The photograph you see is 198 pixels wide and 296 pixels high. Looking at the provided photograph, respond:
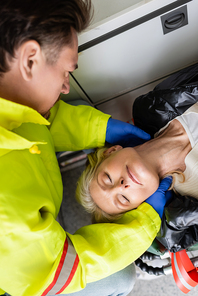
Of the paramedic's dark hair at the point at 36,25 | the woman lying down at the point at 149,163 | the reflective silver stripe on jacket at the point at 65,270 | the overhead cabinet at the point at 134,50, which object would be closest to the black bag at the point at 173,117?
the woman lying down at the point at 149,163

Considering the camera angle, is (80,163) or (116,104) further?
(80,163)

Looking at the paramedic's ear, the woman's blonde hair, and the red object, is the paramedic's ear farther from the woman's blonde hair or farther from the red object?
the red object

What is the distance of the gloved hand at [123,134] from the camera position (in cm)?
131

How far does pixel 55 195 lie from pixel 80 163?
89cm

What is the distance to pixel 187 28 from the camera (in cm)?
121

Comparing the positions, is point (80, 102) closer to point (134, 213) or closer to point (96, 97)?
point (96, 97)

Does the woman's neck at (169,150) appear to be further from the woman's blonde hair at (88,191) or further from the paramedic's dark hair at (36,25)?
the paramedic's dark hair at (36,25)

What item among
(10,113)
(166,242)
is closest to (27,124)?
(10,113)

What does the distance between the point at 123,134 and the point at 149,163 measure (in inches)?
9.5

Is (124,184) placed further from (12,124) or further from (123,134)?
(12,124)

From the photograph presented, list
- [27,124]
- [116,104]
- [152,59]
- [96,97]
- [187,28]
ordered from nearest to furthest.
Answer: [27,124]
[187,28]
[152,59]
[96,97]
[116,104]

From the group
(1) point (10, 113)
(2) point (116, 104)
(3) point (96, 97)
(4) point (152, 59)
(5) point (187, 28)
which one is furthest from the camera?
(2) point (116, 104)

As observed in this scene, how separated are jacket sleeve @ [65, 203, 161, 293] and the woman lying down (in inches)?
3.7

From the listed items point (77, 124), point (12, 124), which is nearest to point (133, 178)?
point (77, 124)
